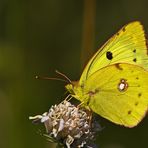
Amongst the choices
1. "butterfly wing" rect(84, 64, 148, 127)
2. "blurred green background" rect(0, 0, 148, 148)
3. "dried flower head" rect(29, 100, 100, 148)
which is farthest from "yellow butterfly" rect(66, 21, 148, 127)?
"blurred green background" rect(0, 0, 148, 148)

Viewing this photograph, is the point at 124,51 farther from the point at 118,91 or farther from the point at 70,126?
the point at 70,126

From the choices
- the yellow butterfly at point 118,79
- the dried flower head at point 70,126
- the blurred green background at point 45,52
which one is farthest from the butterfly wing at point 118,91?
the blurred green background at point 45,52

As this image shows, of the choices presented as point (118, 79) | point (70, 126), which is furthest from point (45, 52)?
point (70, 126)

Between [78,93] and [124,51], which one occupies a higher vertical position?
[124,51]

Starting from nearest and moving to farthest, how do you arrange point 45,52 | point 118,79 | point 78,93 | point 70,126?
point 70,126 → point 78,93 → point 118,79 → point 45,52

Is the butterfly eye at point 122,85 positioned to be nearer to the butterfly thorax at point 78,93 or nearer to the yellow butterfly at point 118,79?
the yellow butterfly at point 118,79
